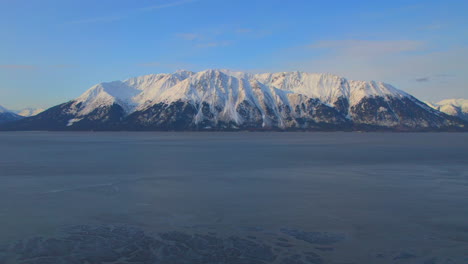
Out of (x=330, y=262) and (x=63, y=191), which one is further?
(x=63, y=191)

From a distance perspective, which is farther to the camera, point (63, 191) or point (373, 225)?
point (63, 191)

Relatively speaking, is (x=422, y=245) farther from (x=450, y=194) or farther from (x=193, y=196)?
(x=193, y=196)

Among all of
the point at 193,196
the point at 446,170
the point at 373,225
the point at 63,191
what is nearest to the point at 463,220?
the point at 373,225

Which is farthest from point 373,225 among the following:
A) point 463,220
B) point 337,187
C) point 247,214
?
point 337,187

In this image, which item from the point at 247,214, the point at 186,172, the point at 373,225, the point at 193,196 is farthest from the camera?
the point at 186,172

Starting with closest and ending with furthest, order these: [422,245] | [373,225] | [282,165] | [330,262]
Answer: [330,262] → [422,245] → [373,225] → [282,165]

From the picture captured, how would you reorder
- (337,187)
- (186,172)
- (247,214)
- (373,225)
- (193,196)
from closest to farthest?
(373,225) < (247,214) < (193,196) < (337,187) < (186,172)

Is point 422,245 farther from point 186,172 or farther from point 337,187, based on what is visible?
point 186,172

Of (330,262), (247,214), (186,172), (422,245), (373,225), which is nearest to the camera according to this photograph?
(330,262)

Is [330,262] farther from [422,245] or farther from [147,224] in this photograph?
[147,224]
